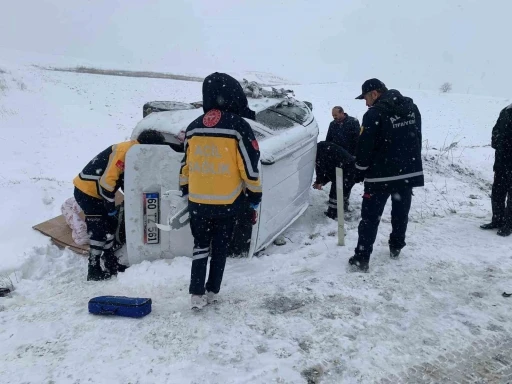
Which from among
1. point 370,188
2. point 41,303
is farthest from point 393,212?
point 41,303

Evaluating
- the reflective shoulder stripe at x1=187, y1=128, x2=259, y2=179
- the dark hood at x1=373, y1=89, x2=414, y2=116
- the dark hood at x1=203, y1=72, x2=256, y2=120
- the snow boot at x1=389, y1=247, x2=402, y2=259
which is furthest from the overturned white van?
the snow boot at x1=389, y1=247, x2=402, y2=259

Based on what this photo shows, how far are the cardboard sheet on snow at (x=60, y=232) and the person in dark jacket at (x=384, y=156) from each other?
2.82m

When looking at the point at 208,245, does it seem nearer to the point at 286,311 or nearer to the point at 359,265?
the point at 286,311

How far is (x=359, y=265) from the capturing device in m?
4.20

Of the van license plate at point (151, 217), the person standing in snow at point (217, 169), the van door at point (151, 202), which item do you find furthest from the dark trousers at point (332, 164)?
the person standing in snow at point (217, 169)

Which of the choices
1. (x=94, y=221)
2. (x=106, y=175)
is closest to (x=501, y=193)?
(x=106, y=175)

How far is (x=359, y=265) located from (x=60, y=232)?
3401 mm

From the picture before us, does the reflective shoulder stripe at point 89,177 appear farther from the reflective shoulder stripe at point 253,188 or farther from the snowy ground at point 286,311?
the reflective shoulder stripe at point 253,188

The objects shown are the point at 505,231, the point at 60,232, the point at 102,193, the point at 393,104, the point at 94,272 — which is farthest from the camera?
the point at 60,232

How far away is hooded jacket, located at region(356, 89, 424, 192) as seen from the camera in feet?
13.0

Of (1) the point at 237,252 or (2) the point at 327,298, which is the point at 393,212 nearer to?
(2) the point at 327,298

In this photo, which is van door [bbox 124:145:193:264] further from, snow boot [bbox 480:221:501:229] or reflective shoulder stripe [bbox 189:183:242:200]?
snow boot [bbox 480:221:501:229]

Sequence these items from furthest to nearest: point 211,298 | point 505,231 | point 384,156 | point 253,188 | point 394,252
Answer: point 505,231
point 394,252
point 384,156
point 211,298
point 253,188

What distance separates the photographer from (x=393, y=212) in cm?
431
